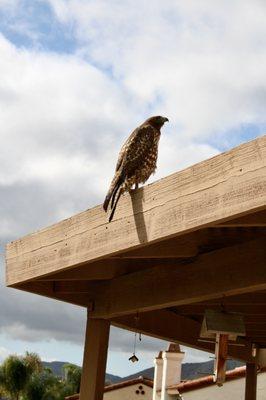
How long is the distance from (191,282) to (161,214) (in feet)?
3.18

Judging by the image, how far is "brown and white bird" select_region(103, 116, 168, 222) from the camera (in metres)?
4.48

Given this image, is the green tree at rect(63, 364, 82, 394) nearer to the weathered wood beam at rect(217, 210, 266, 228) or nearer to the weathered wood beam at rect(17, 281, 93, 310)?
the weathered wood beam at rect(17, 281, 93, 310)

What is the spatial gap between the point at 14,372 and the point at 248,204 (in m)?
38.8

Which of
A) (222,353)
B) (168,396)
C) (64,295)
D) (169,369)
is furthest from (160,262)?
(169,369)

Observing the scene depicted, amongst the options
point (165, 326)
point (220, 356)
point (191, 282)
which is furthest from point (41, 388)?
point (191, 282)

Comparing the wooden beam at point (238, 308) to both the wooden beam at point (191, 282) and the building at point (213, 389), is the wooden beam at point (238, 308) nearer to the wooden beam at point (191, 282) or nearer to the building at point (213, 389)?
the wooden beam at point (191, 282)

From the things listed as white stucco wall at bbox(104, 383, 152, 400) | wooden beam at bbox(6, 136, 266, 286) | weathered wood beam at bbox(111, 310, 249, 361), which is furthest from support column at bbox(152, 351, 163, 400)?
wooden beam at bbox(6, 136, 266, 286)

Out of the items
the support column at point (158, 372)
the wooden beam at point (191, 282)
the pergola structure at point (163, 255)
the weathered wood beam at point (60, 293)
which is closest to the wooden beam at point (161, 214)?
the pergola structure at point (163, 255)

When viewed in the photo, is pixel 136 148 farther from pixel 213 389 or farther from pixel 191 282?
pixel 213 389

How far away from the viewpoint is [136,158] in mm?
4703

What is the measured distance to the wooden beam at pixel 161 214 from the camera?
11.9 ft

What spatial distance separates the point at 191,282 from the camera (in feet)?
16.3

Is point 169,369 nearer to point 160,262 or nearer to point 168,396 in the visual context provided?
point 168,396

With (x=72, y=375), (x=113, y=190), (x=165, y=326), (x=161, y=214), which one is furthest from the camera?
(x=72, y=375)
